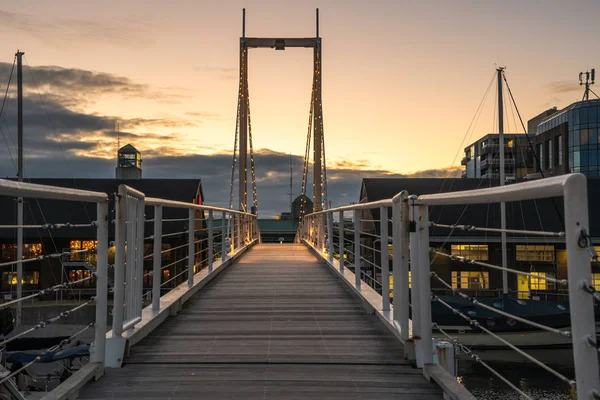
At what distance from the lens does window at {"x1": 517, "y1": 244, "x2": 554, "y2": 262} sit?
104ft

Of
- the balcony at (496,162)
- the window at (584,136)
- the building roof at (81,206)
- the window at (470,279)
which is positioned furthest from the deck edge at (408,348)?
the balcony at (496,162)

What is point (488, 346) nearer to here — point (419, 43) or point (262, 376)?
point (262, 376)

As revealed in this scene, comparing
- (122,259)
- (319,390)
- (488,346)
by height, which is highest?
(122,259)

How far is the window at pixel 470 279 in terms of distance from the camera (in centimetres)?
3108

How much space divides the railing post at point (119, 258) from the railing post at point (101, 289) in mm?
161

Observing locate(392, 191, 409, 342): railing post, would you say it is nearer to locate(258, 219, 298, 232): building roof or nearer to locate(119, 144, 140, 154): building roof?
locate(258, 219, 298, 232): building roof

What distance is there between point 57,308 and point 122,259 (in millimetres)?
24840

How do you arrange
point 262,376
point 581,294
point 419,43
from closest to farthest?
point 581,294 → point 262,376 → point 419,43

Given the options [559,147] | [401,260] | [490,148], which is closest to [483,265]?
[401,260]

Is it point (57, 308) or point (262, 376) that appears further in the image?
point (57, 308)

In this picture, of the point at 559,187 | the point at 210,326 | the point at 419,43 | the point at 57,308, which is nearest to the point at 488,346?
the point at 57,308

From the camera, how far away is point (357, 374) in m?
3.76

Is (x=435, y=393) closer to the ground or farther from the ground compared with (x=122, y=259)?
closer to the ground

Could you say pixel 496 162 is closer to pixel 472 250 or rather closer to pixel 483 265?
pixel 472 250
